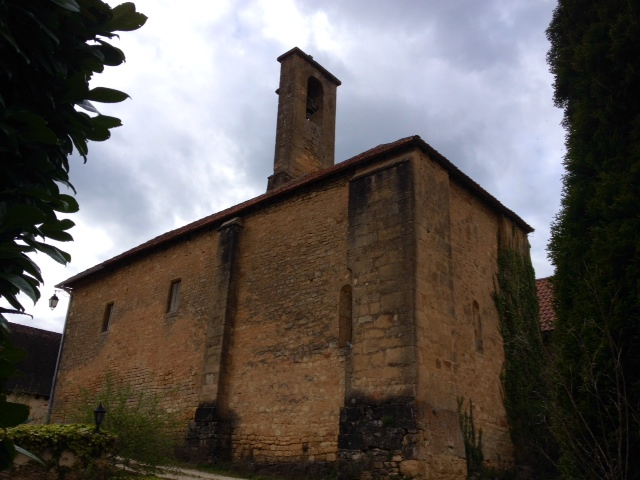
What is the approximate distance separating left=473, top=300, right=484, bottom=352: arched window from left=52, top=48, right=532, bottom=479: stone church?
0.18 ft

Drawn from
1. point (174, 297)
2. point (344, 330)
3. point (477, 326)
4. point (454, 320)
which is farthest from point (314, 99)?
point (454, 320)

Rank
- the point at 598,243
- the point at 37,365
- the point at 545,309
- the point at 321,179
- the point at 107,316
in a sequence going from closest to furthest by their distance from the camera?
the point at 598,243
the point at 321,179
the point at 545,309
the point at 107,316
the point at 37,365

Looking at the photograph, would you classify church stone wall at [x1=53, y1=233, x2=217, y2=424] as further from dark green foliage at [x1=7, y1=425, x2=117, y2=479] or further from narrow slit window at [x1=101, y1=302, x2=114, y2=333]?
dark green foliage at [x1=7, y1=425, x2=117, y2=479]

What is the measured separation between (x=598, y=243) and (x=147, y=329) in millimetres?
13562

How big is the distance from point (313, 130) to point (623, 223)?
15.1 metres

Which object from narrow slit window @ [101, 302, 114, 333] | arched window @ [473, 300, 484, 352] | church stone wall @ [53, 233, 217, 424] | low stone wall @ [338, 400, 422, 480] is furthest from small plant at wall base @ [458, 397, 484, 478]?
narrow slit window @ [101, 302, 114, 333]

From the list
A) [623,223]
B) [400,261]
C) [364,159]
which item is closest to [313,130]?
[364,159]

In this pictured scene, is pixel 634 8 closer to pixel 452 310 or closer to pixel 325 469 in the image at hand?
pixel 452 310

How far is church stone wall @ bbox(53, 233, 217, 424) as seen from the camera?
1545cm

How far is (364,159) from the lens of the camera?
13.0 m

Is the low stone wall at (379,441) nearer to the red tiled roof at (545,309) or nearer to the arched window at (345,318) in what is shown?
the arched window at (345,318)

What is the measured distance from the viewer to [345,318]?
1254cm

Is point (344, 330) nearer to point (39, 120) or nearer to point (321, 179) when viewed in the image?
point (321, 179)

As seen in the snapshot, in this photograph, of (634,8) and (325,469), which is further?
(325,469)
